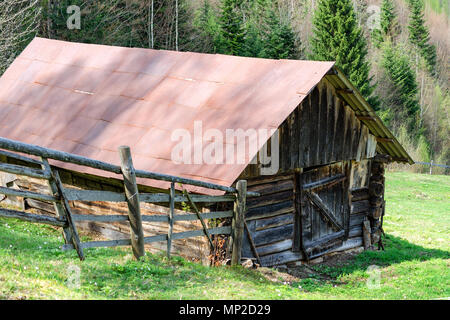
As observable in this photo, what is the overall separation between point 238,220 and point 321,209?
11.6 ft

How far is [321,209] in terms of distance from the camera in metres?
11.5

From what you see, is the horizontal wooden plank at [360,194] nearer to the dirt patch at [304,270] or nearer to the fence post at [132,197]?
the dirt patch at [304,270]

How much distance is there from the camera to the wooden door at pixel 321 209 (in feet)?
35.7

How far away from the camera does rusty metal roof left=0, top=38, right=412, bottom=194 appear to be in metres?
9.55

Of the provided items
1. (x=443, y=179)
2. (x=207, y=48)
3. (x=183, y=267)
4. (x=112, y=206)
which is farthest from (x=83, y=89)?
(x=207, y=48)

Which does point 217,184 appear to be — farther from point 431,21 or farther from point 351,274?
point 431,21

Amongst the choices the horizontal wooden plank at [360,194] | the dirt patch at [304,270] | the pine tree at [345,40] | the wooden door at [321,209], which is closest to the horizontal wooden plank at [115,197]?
the dirt patch at [304,270]

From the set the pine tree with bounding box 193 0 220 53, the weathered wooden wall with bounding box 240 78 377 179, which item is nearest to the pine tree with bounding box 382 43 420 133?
the pine tree with bounding box 193 0 220 53

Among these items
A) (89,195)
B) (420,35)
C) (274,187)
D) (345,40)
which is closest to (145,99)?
(274,187)

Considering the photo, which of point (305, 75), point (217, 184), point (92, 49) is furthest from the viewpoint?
point (92, 49)

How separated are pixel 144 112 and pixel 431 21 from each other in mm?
82897

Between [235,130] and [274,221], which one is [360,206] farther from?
[235,130]

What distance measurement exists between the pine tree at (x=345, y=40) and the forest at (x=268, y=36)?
0.25ft

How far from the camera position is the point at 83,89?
39.9 ft
